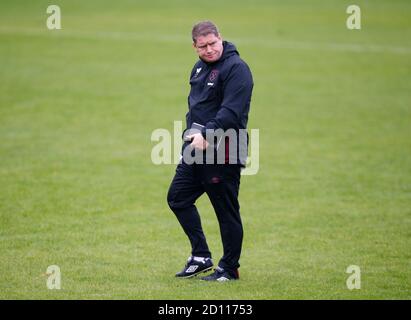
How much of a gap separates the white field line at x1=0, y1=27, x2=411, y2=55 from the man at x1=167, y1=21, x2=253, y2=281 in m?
22.6

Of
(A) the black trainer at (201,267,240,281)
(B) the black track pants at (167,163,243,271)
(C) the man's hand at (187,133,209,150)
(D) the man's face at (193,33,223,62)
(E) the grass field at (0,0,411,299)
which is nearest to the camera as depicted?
(C) the man's hand at (187,133,209,150)

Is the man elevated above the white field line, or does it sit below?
below

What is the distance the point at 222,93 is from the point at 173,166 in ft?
24.1

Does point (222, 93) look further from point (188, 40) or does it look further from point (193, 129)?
point (188, 40)

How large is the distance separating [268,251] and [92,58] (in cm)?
1876

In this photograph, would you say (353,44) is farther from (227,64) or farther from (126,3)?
(227,64)

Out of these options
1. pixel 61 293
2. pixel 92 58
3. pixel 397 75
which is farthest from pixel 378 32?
pixel 61 293

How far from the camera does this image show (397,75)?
24.7m

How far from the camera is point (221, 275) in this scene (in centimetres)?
800

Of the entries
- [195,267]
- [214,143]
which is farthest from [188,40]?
[214,143]

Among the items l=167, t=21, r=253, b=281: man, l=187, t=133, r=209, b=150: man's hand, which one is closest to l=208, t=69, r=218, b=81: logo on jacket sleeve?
l=167, t=21, r=253, b=281: man

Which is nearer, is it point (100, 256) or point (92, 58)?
point (100, 256)

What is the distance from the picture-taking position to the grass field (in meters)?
8.45

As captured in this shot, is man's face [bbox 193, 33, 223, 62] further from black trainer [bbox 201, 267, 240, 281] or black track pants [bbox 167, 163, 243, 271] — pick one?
black trainer [bbox 201, 267, 240, 281]
